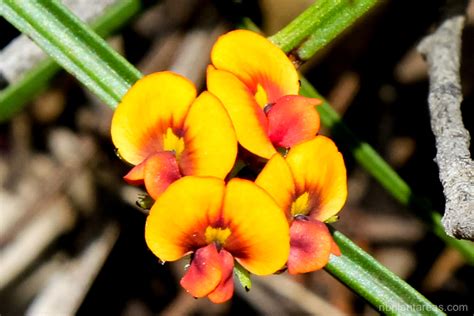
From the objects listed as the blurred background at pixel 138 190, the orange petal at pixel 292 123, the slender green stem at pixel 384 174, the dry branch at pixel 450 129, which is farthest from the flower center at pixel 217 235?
the blurred background at pixel 138 190

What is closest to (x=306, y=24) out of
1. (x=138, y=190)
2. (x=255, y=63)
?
(x=255, y=63)

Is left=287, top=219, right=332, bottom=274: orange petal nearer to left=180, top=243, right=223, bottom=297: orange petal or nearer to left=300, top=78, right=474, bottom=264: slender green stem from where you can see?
left=180, top=243, right=223, bottom=297: orange petal

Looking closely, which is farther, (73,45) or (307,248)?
(73,45)

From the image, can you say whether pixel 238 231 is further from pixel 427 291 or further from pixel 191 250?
pixel 427 291

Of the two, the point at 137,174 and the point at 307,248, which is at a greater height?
the point at 137,174

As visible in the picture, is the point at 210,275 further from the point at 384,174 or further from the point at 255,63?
the point at 384,174

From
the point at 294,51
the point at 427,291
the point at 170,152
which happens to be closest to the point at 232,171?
the point at 170,152
